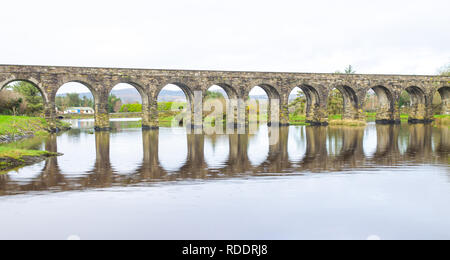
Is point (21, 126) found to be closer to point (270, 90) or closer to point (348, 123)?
point (270, 90)

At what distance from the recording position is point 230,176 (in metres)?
10.5

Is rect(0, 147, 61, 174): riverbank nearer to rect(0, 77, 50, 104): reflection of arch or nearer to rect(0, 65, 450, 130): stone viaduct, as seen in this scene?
rect(0, 77, 50, 104): reflection of arch

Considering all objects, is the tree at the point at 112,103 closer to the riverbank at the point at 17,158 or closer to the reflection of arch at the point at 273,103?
the reflection of arch at the point at 273,103

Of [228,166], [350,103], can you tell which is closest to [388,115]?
[350,103]

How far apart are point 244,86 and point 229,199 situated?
32724 mm

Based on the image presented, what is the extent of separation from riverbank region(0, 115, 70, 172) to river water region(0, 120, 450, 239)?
77 cm

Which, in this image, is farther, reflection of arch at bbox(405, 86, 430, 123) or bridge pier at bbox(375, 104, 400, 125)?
reflection of arch at bbox(405, 86, 430, 123)

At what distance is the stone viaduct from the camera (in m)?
33.3

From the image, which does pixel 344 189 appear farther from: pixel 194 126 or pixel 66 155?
pixel 194 126

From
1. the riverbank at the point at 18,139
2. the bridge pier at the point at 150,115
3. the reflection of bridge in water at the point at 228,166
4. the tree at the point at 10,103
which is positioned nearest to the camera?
the reflection of bridge in water at the point at 228,166

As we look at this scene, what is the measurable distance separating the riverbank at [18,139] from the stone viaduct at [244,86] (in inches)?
113

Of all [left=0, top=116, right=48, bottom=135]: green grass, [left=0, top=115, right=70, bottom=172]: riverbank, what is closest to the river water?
[left=0, top=115, right=70, bottom=172]: riverbank

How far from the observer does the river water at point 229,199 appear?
5988 millimetres

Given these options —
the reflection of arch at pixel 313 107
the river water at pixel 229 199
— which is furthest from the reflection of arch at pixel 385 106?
the river water at pixel 229 199
